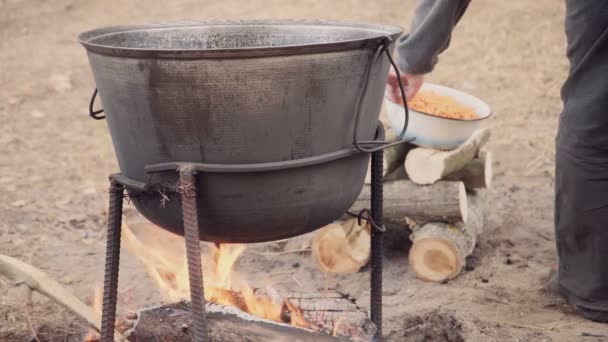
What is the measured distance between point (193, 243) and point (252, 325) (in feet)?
1.89

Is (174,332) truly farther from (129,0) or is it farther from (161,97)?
(129,0)

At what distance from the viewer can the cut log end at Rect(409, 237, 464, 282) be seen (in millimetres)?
3496

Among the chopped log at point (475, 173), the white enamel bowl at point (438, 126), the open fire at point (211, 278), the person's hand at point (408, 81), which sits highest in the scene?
the person's hand at point (408, 81)

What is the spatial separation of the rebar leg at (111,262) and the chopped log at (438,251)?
5.85 ft

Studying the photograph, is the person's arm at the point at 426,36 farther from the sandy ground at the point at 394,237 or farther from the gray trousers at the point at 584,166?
the sandy ground at the point at 394,237

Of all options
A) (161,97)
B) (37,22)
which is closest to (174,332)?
(161,97)

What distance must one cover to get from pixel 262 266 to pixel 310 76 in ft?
6.47

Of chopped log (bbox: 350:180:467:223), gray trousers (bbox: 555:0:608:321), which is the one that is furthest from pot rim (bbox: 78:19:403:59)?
chopped log (bbox: 350:180:467:223)

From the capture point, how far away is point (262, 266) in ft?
12.2

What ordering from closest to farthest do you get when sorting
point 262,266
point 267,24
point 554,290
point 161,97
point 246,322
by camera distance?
point 161,97 → point 246,322 → point 267,24 → point 554,290 → point 262,266

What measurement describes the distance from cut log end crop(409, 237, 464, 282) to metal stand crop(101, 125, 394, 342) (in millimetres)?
912

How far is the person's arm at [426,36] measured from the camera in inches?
113

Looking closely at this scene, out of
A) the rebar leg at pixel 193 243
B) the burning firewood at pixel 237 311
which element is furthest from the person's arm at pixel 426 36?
the rebar leg at pixel 193 243

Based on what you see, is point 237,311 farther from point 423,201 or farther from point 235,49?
point 423,201
